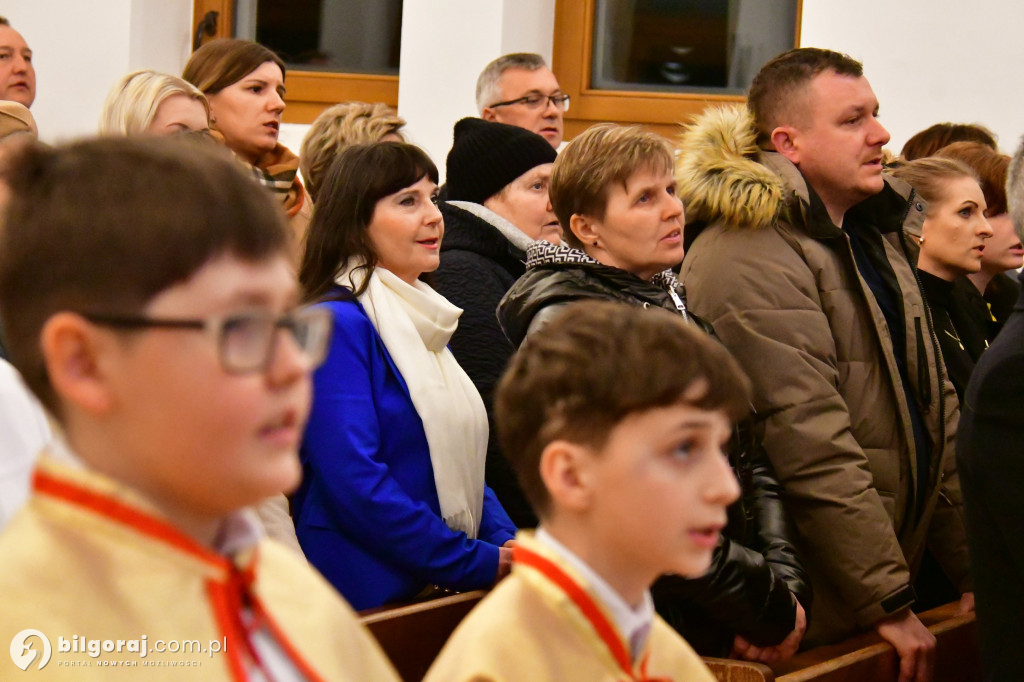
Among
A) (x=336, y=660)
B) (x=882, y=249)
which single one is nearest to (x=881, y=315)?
(x=882, y=249)

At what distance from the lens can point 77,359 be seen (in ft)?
3.35

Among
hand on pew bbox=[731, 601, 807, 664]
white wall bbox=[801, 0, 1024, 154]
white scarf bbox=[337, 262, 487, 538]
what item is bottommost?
hand on pew bbox=[731, 601, 807, 664]

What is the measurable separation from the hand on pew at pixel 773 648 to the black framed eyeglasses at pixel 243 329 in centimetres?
166

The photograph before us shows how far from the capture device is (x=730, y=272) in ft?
9.57

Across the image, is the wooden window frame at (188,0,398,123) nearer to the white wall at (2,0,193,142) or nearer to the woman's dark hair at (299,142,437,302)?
the white wall at (2,0,193,142)

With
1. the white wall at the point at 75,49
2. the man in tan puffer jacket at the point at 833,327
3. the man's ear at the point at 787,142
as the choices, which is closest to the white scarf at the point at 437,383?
the man in tan puffer jacket at the point at 833,327

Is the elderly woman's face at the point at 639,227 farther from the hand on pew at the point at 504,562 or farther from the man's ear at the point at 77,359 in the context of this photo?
the man's ear at the point at 77,359

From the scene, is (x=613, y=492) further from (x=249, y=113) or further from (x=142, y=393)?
(x=249, y=113)

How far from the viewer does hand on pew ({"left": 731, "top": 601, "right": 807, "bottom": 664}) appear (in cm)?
249

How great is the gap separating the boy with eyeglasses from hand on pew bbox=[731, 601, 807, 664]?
63.3 inches

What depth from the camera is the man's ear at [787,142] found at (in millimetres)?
3232

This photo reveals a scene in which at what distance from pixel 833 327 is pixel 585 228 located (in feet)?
2.25

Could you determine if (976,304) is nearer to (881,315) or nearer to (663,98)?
(881,315)

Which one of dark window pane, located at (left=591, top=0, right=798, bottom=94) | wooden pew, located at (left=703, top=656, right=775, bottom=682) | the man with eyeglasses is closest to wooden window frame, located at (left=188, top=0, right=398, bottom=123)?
dark window pane, located at (left=591, top=0, right=798, bottom=94)
